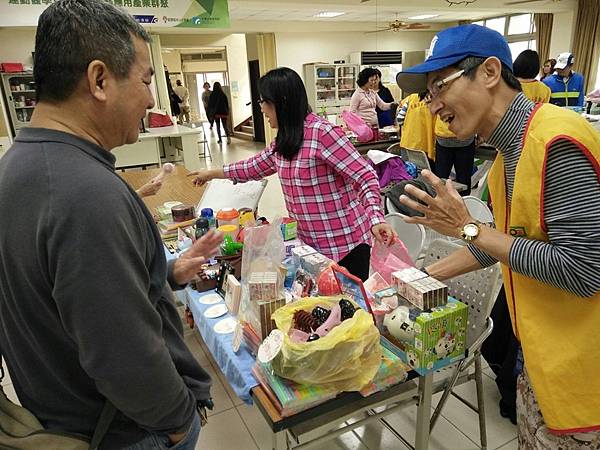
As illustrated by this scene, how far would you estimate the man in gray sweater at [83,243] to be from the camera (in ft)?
2.30

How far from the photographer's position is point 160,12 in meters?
5.60

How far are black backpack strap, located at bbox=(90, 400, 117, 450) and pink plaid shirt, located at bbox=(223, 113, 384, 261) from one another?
49.4 inches

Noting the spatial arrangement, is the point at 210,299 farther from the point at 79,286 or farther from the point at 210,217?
the point at 79,286

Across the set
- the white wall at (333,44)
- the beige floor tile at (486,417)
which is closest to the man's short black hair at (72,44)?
the beige floor tile at (486,417)

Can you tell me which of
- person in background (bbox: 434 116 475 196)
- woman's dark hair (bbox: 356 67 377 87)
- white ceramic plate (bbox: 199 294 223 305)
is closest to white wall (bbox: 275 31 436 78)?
woman's dark hair (bbox: 356 67 377 87)

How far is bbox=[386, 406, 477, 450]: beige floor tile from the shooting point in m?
1.89

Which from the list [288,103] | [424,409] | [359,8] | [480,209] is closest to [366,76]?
[359,8]

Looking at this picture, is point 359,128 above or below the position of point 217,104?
below

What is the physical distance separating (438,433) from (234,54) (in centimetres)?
1213

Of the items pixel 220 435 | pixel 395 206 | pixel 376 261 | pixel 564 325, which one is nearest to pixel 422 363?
pixel 564 325

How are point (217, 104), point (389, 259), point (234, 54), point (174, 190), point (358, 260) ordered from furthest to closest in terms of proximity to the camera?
point (234, 54), point (217, 104), point (174, 190), point (358, 260), point (389, 259)

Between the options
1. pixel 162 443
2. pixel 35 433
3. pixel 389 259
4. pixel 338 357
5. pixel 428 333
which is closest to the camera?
pixel 35 433

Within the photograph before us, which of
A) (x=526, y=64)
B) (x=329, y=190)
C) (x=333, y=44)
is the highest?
(x=333, y=44)

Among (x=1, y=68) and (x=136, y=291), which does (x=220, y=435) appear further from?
(x=1, y=68)
